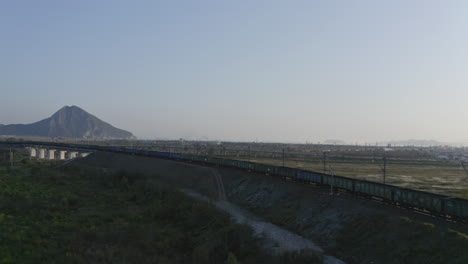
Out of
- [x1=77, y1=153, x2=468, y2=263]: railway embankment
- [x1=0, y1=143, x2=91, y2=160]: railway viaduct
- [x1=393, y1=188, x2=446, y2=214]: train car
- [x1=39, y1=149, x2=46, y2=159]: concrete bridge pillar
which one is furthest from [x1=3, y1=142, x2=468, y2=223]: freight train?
[x1=39, y1=149, x2=46, y2=159]: concrete bridge pillar

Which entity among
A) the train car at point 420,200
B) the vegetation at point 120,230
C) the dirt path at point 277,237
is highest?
the train car at point 420,200

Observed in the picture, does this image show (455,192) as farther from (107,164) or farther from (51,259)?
(107,164)

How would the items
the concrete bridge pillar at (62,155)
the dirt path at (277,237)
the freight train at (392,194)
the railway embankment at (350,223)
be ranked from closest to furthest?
1. the railway embankment at (350,223)
2. the dirt path at (277,237)
3. the freight train at (392,194)
4. the concrete bridge pillar at (62,155)

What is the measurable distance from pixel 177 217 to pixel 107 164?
7249cm

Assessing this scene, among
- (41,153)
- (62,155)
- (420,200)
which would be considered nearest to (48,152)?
(41,153)

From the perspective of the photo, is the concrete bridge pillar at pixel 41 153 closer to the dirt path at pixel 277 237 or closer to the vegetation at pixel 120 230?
the vegetation at pixel 120 230

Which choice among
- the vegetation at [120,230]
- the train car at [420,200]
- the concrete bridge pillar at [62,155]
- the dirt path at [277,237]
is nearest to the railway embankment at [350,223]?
the train car at [420,200]

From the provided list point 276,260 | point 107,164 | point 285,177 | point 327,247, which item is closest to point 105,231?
point 276,260

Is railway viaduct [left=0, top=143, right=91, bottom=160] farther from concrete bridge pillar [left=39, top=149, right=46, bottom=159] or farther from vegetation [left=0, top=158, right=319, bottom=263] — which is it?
vegetation [left=0, top=158, right=319, bottom=263]

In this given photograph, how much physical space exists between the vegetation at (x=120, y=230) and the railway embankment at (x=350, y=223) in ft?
18.0

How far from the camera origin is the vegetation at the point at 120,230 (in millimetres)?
29172

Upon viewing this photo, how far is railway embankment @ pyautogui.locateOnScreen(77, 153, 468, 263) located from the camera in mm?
24844

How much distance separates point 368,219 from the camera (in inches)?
1262

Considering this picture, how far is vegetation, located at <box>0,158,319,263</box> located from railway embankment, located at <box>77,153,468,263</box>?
549cm
